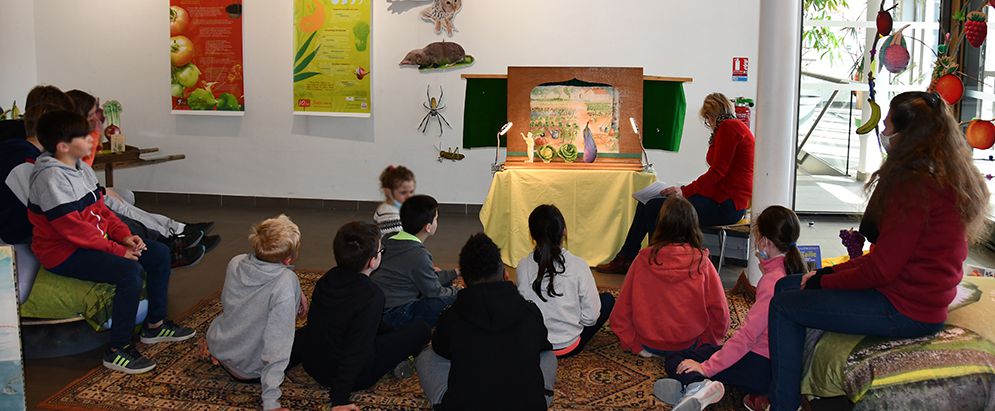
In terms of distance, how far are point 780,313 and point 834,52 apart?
5530mm

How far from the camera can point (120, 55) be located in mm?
9273

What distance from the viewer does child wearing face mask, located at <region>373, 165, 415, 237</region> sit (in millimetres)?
5148

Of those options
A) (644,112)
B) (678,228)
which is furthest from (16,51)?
(678,228)

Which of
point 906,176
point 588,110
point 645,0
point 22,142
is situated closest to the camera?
point 906,176

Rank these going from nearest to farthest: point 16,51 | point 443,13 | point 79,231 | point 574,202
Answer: point 79,231 < point 574,202 < point 443,13 < point 16,51

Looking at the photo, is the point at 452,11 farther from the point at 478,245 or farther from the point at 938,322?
the point at 938,322

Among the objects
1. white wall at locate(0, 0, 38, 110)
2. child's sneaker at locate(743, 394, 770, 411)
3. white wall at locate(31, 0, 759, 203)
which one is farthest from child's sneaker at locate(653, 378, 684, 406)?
white wall at locate(0, 0, 38, 110)

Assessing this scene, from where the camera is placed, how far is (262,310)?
4.18 metres

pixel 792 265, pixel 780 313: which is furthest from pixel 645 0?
pixel 780 313

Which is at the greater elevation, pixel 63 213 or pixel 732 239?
pixel 63 213

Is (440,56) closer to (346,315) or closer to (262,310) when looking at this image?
(262,310)

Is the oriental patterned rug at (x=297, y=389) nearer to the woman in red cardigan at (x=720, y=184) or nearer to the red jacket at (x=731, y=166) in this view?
the woman in red cardigan at (x=720, y=184)

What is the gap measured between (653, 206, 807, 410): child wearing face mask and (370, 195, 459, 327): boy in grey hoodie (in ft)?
3.90

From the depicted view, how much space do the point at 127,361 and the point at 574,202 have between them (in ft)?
10.1
